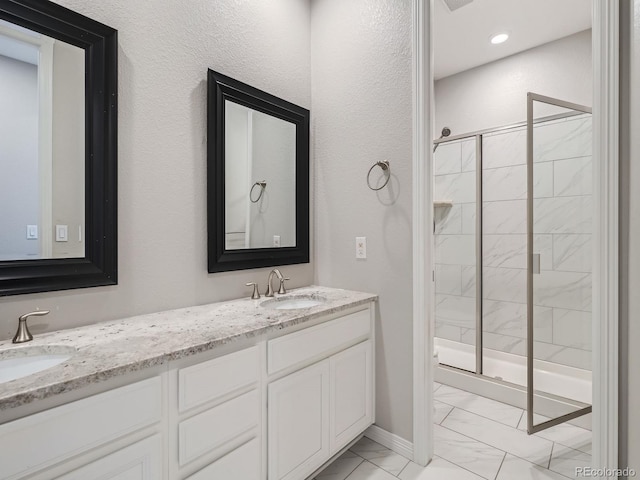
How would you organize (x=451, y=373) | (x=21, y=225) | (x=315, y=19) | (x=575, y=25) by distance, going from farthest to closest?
(x=451, y=373), (x=575, y=25), (x=315, y=19), (x=21, y=225)

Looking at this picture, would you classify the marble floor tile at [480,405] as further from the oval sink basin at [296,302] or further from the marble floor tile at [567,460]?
the oval sink basin at [296,302]

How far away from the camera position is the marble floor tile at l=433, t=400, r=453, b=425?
218cm

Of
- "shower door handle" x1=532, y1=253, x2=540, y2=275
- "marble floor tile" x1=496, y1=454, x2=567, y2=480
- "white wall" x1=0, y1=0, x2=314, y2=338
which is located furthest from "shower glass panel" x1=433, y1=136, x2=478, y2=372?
"white wall" x1=0, y1=0, x2=314, y2=338

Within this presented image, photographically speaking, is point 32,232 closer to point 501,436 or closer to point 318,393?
point 318,393

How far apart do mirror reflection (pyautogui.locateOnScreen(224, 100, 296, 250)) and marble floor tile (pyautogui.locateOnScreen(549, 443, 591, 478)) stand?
1.86 meters

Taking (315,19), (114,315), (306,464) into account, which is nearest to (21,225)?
(114,315)

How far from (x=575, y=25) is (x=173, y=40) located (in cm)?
283

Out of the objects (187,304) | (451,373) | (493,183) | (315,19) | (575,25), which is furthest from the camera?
(493,183)

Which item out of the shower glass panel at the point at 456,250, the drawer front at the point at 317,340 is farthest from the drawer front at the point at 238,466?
the shower glass panel at the point at 456,250

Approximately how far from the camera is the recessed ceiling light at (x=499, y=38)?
2582 millimetres

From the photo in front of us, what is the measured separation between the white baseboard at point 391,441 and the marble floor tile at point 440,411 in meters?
0.44

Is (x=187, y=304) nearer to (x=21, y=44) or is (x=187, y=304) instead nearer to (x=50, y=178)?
(x=50, y=178)

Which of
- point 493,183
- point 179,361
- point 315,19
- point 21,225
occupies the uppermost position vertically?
point 315,19

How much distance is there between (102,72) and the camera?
1.31m
